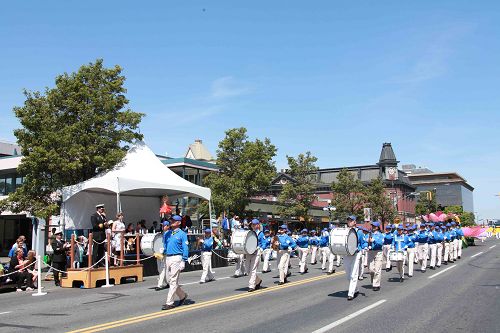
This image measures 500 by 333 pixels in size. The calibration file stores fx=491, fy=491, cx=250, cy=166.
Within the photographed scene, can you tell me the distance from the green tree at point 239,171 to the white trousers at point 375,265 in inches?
879

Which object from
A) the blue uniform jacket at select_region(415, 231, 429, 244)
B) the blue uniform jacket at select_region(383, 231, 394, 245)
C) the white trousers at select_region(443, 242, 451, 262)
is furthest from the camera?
the white trousers at select_region(443, 242, 451, 262)

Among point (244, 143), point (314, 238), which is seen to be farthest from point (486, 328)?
point (244, 143)

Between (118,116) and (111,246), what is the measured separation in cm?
879

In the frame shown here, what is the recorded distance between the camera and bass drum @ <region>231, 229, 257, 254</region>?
13.9m

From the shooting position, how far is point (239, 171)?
123ft

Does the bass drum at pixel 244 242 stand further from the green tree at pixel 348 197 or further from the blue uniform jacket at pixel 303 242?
the green tree at pixel 348 197

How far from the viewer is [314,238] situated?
80.6 ft

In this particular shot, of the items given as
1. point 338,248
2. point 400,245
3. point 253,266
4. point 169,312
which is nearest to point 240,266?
point 253,266

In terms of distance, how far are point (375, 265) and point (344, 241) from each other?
2.79m

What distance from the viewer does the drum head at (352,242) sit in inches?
475

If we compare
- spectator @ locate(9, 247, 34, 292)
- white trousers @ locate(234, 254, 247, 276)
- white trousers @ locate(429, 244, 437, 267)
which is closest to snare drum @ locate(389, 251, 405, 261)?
white trousers @ locate(234, 254, 247, 276)

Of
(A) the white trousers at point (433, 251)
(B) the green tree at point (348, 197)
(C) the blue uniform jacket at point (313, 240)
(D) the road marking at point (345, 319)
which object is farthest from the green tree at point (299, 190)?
(D) the road marking at point (345, 319)

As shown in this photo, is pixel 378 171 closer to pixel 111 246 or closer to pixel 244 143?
pixel 244 143

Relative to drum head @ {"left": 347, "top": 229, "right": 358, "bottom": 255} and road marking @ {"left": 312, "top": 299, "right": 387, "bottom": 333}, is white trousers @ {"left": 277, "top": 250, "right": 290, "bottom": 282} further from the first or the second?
road marking @ {"left": 312, "top": 299, "right": 387, "bottom": 333}
